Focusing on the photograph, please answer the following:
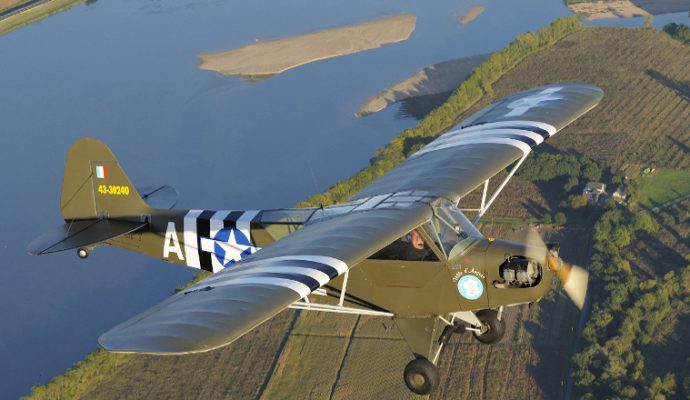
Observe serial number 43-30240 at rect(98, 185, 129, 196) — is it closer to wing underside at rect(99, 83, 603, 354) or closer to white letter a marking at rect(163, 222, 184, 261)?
white letter a marking at rect(163, 222, 184, 261)

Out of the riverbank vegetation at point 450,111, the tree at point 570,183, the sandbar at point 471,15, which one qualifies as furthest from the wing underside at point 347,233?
the sandbar at point 471,15

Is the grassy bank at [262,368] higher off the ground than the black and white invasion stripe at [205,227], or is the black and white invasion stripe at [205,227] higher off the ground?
the black and white invasion stripe at [205,227]

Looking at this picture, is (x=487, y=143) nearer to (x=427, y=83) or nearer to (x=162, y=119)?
(x=162, y=119)

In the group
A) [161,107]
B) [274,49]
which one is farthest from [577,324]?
[274,49]

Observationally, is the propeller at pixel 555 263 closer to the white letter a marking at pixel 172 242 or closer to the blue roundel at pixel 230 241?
the blue roundel at pixel 230 241

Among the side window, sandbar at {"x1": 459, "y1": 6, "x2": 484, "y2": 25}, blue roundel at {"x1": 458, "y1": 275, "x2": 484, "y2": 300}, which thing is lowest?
sandbar at {"x1": 459, "y1": 6, "x2": 484, "y2": 25}

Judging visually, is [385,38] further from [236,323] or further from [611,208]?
[236,323]

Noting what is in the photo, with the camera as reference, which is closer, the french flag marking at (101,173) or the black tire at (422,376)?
the black tire at (422,376)

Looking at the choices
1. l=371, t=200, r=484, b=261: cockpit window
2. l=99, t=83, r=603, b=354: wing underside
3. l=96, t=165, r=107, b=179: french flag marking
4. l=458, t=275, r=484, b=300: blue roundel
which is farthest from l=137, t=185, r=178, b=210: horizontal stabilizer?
l=458, t=275, r=484, b=300: blue roundel
